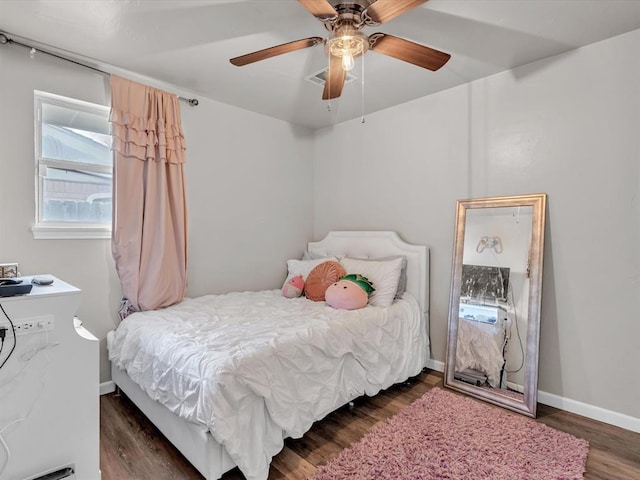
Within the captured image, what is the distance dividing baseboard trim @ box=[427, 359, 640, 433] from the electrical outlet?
119 inches

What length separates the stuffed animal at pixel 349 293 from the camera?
2.57m

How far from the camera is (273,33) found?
2094mm

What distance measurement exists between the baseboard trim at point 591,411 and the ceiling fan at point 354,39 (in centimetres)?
238

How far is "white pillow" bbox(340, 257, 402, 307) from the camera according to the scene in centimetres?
275

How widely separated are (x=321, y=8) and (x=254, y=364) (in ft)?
5.50

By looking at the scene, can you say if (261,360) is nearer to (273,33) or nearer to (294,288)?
(294,288)

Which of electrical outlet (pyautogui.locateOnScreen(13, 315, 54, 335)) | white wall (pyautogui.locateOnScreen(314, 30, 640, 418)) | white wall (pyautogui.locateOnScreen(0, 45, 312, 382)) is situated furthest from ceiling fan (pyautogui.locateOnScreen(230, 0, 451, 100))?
electrical outlet (pyautogui.locateOnScreen(13, 315, 54, 335))

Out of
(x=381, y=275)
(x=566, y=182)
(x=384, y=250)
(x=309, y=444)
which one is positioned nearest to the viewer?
(x=309, y=444)

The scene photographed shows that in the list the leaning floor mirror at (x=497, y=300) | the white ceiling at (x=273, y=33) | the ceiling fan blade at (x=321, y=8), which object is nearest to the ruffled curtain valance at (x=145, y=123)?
the white ceiling at (x=273, y=33)

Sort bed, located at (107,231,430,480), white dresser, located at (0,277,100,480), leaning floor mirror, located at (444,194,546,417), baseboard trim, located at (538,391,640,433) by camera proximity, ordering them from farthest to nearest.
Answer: leaning floor mirror, located at (444,194,546,417) → baseboard trim, located at (538,391,640,433) → bed, located at (107,231,430,480) → white dresser, located at (0,277,100,480)

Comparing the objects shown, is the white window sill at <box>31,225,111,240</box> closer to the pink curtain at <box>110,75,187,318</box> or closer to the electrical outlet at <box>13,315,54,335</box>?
the pink curtain at <box>110,75,187,318</box>

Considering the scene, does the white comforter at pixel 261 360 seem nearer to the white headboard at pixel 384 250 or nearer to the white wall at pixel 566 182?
the white headboard at pixel 384 250

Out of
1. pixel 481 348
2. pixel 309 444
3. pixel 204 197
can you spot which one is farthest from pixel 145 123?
pixel 481 348

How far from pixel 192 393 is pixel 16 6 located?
2287mm
